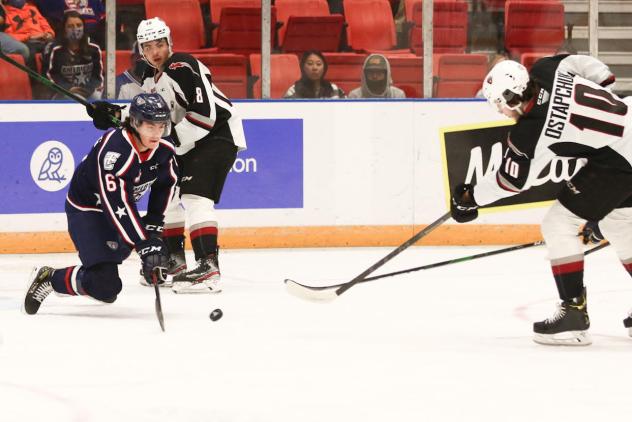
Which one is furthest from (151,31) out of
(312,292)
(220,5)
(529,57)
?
(529,57)

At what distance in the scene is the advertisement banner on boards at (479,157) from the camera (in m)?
6.06

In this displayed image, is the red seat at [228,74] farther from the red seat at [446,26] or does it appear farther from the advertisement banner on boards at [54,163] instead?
the red seat at [446,26]

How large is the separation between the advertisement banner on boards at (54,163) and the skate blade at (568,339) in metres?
2.75

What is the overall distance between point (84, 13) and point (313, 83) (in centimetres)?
128

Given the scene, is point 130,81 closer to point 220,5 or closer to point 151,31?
point 220,5

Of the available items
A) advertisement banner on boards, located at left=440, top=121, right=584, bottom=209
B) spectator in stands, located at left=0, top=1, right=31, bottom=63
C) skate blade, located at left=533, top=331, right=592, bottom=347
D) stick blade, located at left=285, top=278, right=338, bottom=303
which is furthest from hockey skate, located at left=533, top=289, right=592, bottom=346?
spectator in stands, located at left=0, top=1, right=31, bottom=63

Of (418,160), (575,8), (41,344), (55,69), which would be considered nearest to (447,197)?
(418,160)

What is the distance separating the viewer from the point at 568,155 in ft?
11.6

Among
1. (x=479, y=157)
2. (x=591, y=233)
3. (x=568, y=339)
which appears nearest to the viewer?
(x=568, y=339)

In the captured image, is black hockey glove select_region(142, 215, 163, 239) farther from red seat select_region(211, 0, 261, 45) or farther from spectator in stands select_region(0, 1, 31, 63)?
red seat select_region(211, 0, 261, 45)

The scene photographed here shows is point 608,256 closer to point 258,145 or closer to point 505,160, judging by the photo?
point 258,145

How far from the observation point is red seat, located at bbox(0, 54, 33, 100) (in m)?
5.86

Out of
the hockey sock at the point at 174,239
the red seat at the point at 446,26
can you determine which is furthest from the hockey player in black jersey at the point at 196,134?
the red seat at the point at 446,26

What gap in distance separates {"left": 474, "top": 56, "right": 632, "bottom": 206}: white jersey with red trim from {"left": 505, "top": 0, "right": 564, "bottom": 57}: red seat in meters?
2.81
